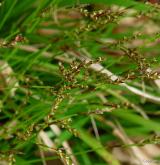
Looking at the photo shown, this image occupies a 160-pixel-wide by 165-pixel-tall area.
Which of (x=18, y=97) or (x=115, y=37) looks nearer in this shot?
(x=18, y=97)

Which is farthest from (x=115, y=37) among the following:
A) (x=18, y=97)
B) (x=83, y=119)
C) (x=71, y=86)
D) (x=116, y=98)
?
(x=71, y=86)

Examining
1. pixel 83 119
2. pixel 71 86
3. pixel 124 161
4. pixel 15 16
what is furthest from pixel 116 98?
pixel 71 86

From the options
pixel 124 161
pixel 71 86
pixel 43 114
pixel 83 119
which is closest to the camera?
pixel 71 86

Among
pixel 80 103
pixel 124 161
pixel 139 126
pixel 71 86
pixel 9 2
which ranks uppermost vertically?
pixel 9 2

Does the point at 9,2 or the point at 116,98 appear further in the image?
the point at 116,98

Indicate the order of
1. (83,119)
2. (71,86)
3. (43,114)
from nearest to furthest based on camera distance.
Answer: (71,86) → (43,114) → (83,119)

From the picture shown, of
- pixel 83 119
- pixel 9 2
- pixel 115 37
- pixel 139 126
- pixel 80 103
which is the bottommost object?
pixel 139 126

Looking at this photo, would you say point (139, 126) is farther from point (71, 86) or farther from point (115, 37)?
point (71, 86)

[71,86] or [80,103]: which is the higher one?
[71,86]

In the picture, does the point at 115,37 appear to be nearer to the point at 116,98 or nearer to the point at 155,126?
the point at 116,98
